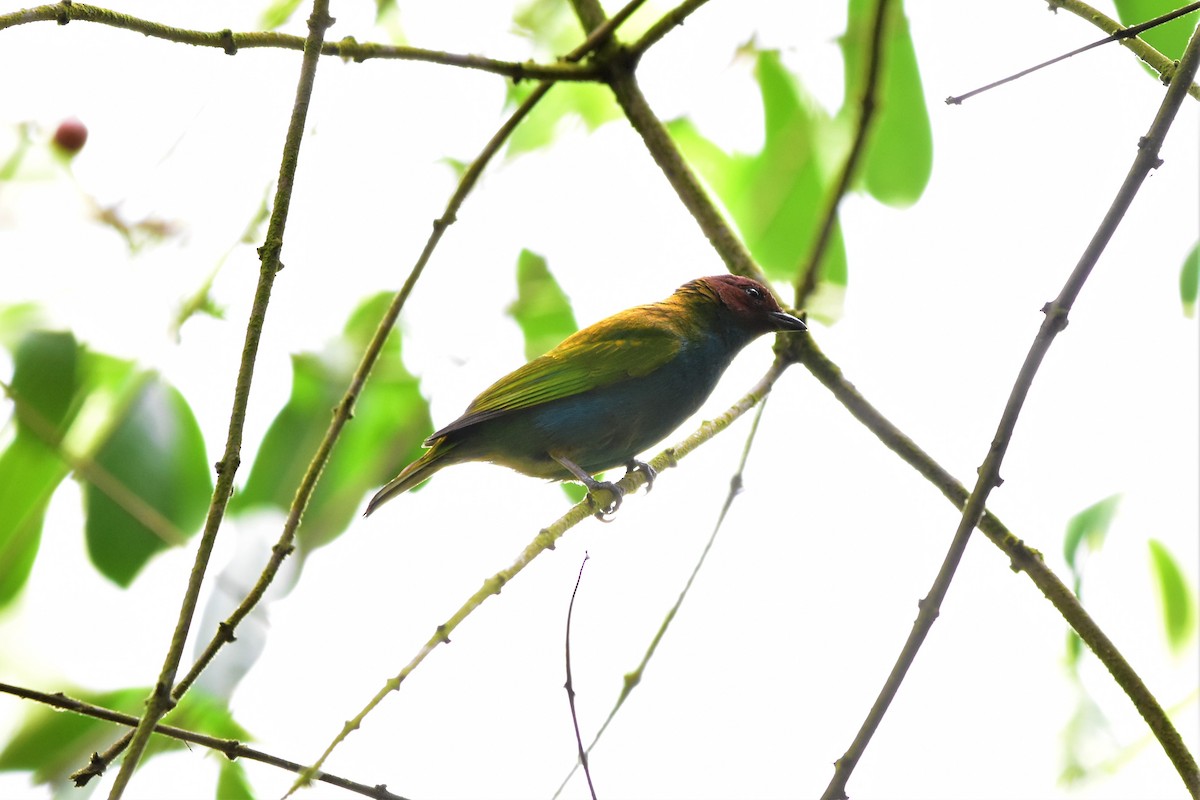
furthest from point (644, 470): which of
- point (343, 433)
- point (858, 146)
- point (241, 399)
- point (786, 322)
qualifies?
point (241, 399)

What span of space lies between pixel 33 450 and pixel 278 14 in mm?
1916

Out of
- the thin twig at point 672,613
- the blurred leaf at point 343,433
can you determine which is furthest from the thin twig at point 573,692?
the blurred leaf at point 343,433

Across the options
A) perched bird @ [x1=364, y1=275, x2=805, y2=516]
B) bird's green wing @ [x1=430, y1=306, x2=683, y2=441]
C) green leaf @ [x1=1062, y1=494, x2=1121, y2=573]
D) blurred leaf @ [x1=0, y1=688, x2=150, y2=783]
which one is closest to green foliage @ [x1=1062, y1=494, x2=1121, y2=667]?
green leaf @ [x1=1062, y1=494, x2=1121, y2=573]

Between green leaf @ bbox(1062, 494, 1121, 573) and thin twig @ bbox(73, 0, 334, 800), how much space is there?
2848 millimetres

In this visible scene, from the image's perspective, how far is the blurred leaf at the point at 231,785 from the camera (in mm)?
3545

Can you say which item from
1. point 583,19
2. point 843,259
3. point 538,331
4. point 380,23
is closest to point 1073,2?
point 843,259

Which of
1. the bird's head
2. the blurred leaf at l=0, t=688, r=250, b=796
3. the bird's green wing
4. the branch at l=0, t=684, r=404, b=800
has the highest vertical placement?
the bird's head

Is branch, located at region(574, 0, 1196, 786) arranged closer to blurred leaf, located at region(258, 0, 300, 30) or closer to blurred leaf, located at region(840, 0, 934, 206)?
blurred leaf, located at region(840, 0, 934, 206)

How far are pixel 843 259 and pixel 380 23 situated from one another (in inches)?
87.4

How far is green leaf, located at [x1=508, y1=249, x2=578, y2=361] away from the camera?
16.8 ft

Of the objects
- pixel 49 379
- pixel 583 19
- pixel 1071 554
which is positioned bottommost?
pixel 1071 554

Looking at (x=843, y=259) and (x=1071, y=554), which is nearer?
(x=1071, y=554)

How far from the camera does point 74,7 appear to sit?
2.81 meters

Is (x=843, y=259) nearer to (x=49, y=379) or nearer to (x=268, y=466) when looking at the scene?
(x=268, y=466)
